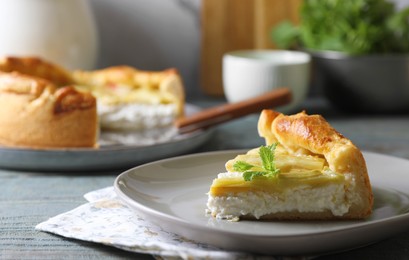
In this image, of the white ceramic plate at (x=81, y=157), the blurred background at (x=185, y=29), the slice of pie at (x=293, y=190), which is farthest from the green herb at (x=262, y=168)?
the blurred background at (x=185, y=29)

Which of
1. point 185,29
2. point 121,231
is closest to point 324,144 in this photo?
point 121,231

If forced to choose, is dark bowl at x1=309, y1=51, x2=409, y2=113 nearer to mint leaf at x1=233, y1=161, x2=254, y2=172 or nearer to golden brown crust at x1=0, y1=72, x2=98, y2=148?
golden brown crust at x1=0, y1=72, x2=98, y2=148

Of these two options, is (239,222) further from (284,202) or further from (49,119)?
(49,119)

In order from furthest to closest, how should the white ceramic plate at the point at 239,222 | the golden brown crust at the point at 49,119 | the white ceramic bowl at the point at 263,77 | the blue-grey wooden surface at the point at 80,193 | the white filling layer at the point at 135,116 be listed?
the white ceramic bowl at the point at 263,77 → the white filling layer at the point at 135,116 → the golden brown crust at the point at 49,119 → the blue-grey wooden surface at the point at 80,193 → the white ceramic plate at the point at 239,222

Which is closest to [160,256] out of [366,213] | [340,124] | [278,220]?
[278,220]

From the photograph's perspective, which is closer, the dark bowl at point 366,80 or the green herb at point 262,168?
the green herb at point 262,168

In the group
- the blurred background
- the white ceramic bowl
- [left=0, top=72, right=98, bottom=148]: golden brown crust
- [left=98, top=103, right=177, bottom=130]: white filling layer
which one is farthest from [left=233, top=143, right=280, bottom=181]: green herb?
the blurred background

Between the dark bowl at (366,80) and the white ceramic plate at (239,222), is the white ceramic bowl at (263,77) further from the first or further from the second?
the white ceramic plate at (239,222)

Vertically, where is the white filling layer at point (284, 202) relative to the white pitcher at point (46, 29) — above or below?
below
